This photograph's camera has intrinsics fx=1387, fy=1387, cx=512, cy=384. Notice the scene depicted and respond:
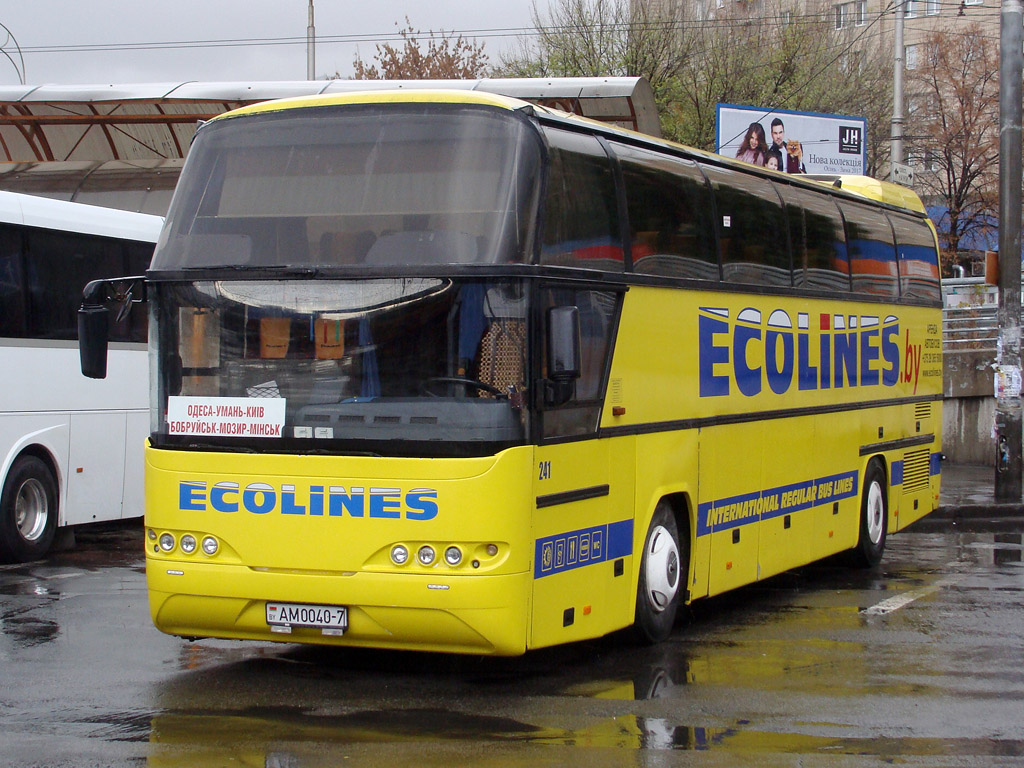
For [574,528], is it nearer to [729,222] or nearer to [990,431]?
[729,222]

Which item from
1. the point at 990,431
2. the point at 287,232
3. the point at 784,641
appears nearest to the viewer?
the point at 287,232

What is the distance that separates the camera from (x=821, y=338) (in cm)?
1217

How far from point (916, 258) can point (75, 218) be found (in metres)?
8.87

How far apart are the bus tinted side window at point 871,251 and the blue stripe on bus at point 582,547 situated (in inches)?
217

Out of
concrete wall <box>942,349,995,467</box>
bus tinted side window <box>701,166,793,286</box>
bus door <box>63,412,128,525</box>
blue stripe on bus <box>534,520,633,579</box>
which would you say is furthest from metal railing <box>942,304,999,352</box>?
blue stripe on bus <box>534,520,633,579</box>

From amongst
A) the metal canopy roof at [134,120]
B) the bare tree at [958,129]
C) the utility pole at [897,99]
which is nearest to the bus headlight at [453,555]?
the metal canopy roof at [134,120]

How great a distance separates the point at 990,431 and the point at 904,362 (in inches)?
415

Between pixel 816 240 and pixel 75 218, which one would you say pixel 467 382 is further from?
pixel 75 218

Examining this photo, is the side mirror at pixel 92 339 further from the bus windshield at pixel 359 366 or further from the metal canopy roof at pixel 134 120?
the metal canopy roof at pixel 134 120

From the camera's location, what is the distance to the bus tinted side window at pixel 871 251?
13.1m

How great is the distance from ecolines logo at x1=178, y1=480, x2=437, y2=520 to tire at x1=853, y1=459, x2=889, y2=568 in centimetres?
725

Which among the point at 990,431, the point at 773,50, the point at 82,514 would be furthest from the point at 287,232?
the point at 773,50

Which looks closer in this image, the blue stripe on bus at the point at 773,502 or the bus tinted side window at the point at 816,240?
the blue stripe on bus at the point at 773,502

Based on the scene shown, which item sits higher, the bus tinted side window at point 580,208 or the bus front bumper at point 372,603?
the bus tinted side window at point 580,208
